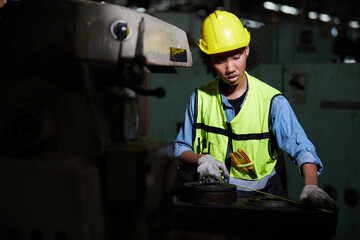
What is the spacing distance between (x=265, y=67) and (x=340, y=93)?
0.55m

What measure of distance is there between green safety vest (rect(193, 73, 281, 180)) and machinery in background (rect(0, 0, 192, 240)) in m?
0.92

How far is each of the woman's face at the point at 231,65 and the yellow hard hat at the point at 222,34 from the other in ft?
0.09

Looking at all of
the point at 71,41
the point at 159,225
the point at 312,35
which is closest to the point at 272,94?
the point at 159,225

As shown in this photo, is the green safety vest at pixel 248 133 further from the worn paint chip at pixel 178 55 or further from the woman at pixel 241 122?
the worn paint chip at pixel 178 55

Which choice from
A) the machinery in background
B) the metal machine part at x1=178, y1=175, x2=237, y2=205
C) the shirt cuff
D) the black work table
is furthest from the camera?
the shirt cuff

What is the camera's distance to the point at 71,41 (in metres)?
0.83

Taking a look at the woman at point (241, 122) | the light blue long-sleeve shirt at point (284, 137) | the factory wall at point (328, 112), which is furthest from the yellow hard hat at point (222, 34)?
the factory wall at point (328, 112)

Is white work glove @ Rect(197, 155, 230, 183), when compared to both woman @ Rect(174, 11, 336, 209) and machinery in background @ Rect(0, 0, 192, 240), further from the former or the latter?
machinery in background @ Rect(0, 0, 192, 240)

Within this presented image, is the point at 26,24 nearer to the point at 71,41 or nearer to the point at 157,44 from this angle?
the point at 71,41

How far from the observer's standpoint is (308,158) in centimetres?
145

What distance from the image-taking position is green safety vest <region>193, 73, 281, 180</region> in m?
1.76

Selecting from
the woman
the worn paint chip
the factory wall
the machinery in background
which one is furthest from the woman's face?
the factory wall

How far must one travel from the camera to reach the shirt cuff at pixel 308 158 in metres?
1.44

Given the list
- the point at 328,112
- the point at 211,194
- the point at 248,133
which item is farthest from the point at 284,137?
the point at 328,112
